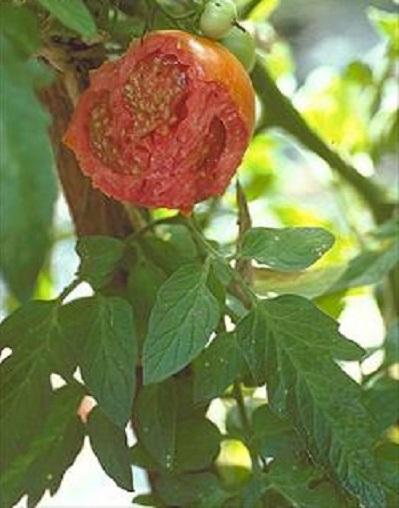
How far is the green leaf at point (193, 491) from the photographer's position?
0.55 meters

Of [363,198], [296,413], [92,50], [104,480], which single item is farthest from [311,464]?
[104,480]

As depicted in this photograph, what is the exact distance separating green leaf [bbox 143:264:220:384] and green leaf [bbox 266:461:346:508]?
82mm

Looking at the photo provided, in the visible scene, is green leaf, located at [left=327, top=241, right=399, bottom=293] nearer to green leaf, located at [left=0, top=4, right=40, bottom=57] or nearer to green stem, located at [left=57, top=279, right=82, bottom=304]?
green stem, located at [left=57, top=279, right=82, bottom=304]

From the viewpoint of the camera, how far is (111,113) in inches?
18.7

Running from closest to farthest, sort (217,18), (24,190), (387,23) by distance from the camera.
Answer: (24,190) → (217,18) → (387,23)

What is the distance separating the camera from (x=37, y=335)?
51 centimetres

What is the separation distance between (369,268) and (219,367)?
178mm

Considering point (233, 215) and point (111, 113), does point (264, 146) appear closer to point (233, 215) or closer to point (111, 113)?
point (233, 215)

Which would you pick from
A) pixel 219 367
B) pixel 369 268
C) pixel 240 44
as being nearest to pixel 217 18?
pixel 240 44

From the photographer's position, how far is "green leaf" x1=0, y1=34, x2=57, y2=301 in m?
0.31

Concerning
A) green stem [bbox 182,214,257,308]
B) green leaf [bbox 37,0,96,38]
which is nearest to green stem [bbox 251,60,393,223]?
green stem [bbox 182,214,257,308]

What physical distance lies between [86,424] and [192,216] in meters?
0.09

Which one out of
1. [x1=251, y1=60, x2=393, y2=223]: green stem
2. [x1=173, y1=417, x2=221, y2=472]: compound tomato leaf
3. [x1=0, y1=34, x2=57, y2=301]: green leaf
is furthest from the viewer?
[x1=251, y1=60, x2=393, y2=223]: green stem

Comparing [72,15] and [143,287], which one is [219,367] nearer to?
[143,287]
